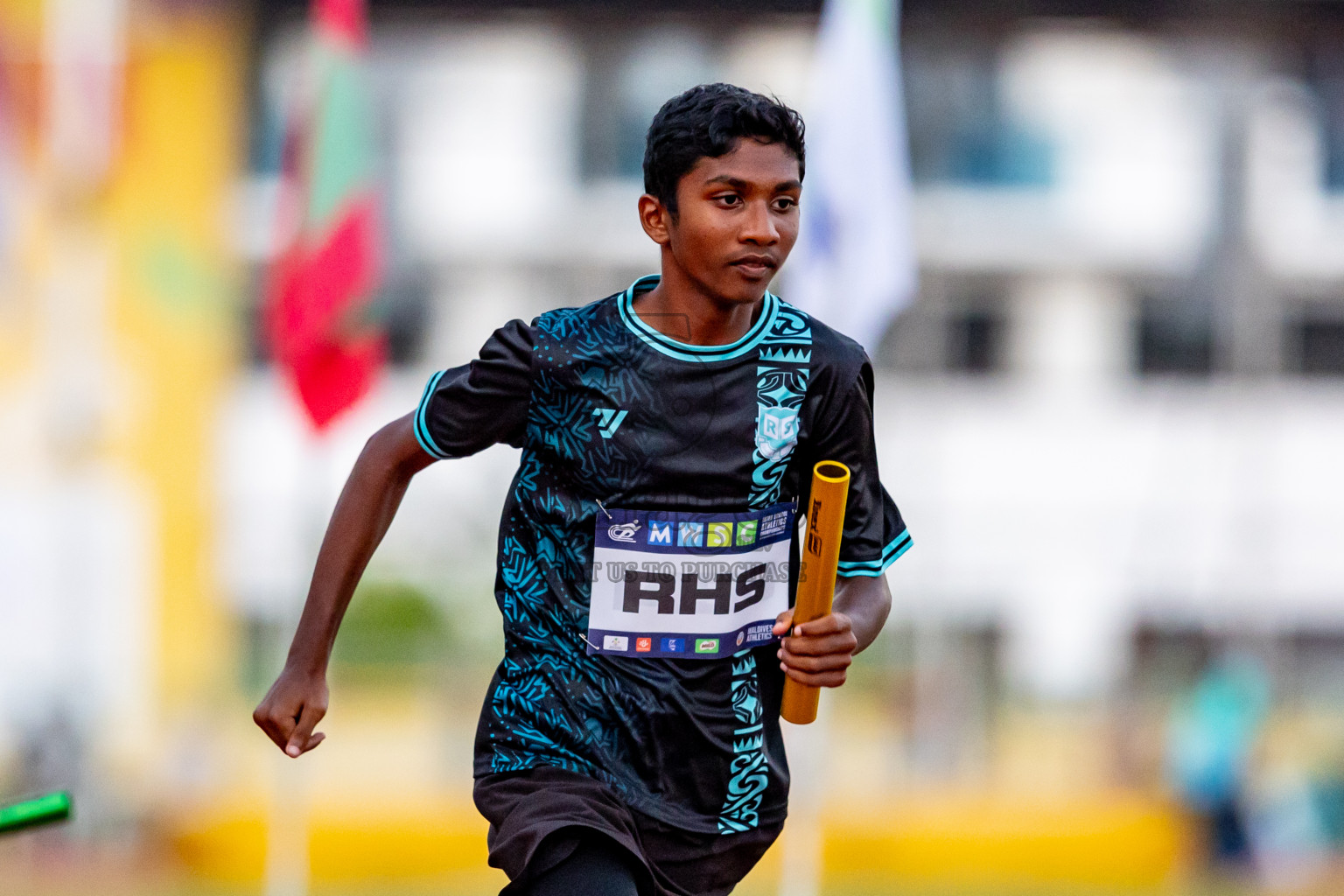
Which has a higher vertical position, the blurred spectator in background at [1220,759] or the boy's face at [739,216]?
the boy's face at [739,216]

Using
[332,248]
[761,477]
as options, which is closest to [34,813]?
[761,477]

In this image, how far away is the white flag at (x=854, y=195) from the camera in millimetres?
7684

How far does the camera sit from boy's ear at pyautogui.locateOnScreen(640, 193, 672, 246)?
10.3 feet

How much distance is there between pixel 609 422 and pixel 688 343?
0.60 ft

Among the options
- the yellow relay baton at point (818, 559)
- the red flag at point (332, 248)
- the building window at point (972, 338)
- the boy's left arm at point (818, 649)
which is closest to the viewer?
the yellow relay baton at point (818, 559)

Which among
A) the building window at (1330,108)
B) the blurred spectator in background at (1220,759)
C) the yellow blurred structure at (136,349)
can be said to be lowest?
the blurred spectator in background at (1220,759)

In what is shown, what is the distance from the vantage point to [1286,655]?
2123 cm

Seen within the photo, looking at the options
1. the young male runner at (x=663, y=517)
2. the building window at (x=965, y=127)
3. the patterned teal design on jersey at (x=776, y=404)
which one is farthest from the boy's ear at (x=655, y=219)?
the building window at (x=965, y=127)

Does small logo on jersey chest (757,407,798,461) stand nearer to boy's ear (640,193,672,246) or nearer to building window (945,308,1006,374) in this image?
boy's ear (640,193,672,246)

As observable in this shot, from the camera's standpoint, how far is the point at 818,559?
2709 millimetres

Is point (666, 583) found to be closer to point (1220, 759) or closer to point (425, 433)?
point (425, 433)

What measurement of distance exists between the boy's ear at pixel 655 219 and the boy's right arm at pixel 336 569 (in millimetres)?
512

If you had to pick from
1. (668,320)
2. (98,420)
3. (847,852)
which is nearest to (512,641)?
(668,320)

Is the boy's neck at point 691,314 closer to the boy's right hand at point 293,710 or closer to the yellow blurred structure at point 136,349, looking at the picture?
the boy's right hand at point 293,710
